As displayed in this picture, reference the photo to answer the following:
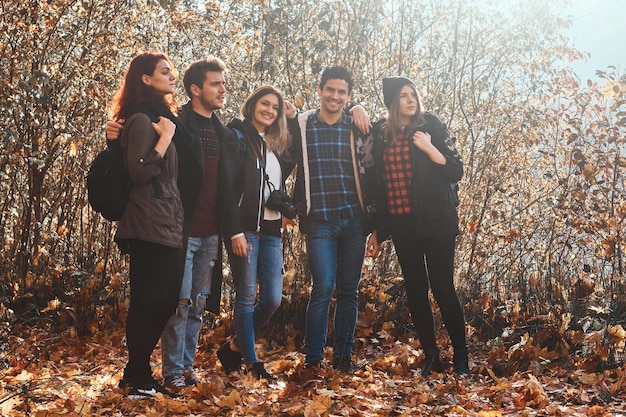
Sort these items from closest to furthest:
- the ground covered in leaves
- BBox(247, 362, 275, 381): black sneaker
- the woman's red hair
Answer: the ground covered in leaves < the woman's red hair < BBox(247, 362, 275, 381): black sneaker

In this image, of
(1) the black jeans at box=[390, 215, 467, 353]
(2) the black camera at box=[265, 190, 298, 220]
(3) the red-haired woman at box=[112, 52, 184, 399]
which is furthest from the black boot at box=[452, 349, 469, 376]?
(3) the red-haired woman at box=[112, 52, 184, 399]

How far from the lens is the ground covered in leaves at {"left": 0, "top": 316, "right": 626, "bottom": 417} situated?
12.4ft

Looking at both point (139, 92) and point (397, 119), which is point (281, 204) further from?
point (139, 92)

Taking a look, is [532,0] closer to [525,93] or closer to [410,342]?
[525,93]

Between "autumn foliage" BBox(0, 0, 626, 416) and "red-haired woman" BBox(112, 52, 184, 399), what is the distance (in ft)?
1.22

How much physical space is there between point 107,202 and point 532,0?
5.89 metres

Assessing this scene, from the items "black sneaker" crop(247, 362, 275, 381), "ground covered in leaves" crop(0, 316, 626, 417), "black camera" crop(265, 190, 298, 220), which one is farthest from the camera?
"black camera" crop(265, 190, 298, 220)

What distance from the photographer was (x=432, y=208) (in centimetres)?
482

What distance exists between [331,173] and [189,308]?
4.32 ft

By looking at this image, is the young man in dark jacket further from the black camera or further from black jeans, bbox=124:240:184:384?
Answer: the black camera

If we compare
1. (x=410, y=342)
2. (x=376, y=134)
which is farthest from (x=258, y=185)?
(x=410, y=342)

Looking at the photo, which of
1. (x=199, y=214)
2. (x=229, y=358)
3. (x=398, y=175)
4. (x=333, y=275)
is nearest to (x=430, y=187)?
(x=398, y=175)

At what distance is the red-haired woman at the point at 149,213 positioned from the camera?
12.5 feet

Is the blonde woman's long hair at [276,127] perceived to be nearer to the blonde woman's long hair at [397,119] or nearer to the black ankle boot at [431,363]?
the blonde woman's long hair at [397,119]
